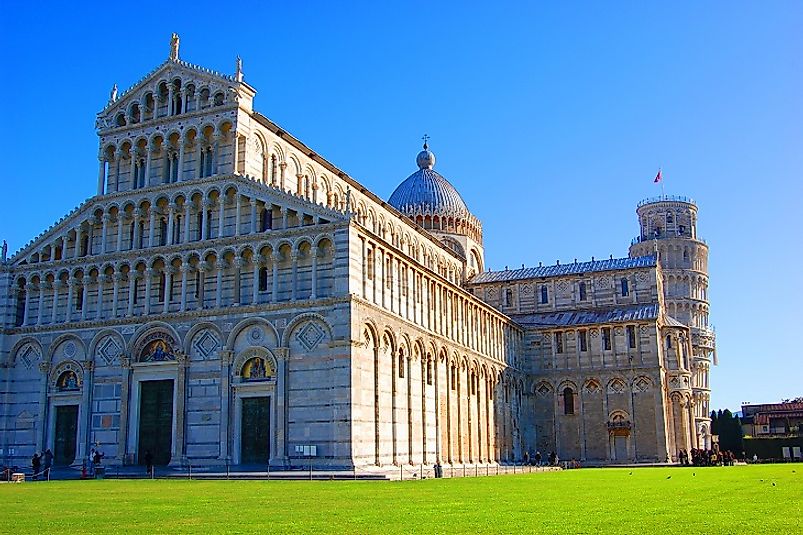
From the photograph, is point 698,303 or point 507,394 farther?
point 698,303

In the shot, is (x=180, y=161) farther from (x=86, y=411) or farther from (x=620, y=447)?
(x=620, y=447)

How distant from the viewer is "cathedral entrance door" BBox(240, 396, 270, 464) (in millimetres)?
39188

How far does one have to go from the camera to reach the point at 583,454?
206 feet

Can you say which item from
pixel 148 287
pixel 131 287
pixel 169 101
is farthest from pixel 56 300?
pixel 169 101

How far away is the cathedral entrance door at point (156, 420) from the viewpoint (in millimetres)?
41281

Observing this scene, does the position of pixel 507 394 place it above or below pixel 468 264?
below

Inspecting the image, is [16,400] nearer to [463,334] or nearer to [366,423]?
[366,423]

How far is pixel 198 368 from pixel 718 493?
25752mm

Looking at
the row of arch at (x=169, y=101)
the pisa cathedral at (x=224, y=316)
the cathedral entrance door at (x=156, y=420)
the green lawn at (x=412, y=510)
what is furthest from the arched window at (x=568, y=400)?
the green lawn at (x=412, y=510)

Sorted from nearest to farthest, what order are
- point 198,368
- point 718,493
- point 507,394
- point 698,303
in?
1. point 718,493
2. point 198,368
3. point 507,394
4. point 698,303

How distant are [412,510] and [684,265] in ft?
276

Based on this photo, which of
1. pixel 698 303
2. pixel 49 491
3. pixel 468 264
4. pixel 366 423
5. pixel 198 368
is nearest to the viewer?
pixel 49 491

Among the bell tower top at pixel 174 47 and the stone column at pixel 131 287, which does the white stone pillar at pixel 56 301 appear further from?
the bell tower top at pixel 174 47

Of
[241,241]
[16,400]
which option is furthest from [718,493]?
[16,400]
